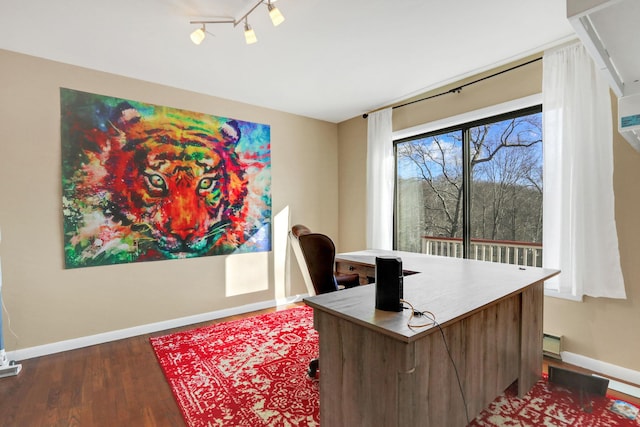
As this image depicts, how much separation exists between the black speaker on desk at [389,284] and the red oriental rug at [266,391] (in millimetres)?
1034

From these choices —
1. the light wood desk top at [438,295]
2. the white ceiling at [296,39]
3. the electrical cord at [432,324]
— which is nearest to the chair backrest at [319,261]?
the light wood desk top at [438,295]

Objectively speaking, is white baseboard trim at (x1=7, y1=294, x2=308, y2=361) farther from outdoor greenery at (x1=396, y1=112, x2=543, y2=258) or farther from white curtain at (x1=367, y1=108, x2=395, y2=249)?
outdoor greenery at (x1=396, y1=112, x2=543, y2=258)

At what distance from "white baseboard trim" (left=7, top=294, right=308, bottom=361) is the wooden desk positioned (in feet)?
8.09

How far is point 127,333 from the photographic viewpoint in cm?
309

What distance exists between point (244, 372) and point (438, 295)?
1681mm

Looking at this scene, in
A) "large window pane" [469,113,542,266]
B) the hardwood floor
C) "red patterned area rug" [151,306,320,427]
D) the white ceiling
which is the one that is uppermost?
the white ceiling

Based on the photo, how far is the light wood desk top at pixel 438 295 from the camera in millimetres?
1192

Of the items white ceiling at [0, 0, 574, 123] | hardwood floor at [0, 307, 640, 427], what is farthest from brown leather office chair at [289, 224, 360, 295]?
white ceiling at [0, 0, 574, 123]

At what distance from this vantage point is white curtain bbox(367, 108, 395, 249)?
3957 millimetres

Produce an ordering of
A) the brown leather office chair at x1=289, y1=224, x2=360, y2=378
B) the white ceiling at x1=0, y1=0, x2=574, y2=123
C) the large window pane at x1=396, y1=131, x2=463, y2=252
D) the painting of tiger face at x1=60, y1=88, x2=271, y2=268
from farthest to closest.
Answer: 1. the large window pane at x1=396, y1=131, x2=463, y2=252
2. the painting of tiger face at x1=60, y1=88, x2=271, y2=268
3. the brown leather office chair at x1=289, y1=224, x2=360, y2=378
4. the white ceiling at x1=0, y1=0, x2=574, y2=123

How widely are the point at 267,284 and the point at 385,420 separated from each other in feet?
9.85

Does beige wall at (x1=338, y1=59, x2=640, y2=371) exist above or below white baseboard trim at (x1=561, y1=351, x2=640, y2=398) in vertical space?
above

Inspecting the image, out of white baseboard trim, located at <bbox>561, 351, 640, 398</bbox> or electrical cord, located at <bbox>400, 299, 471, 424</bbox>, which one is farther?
white baseboard trim, located at <bbox>561, 351, 640, 398</bbox>

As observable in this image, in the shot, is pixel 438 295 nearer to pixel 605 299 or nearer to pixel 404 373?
pixel 404 373
